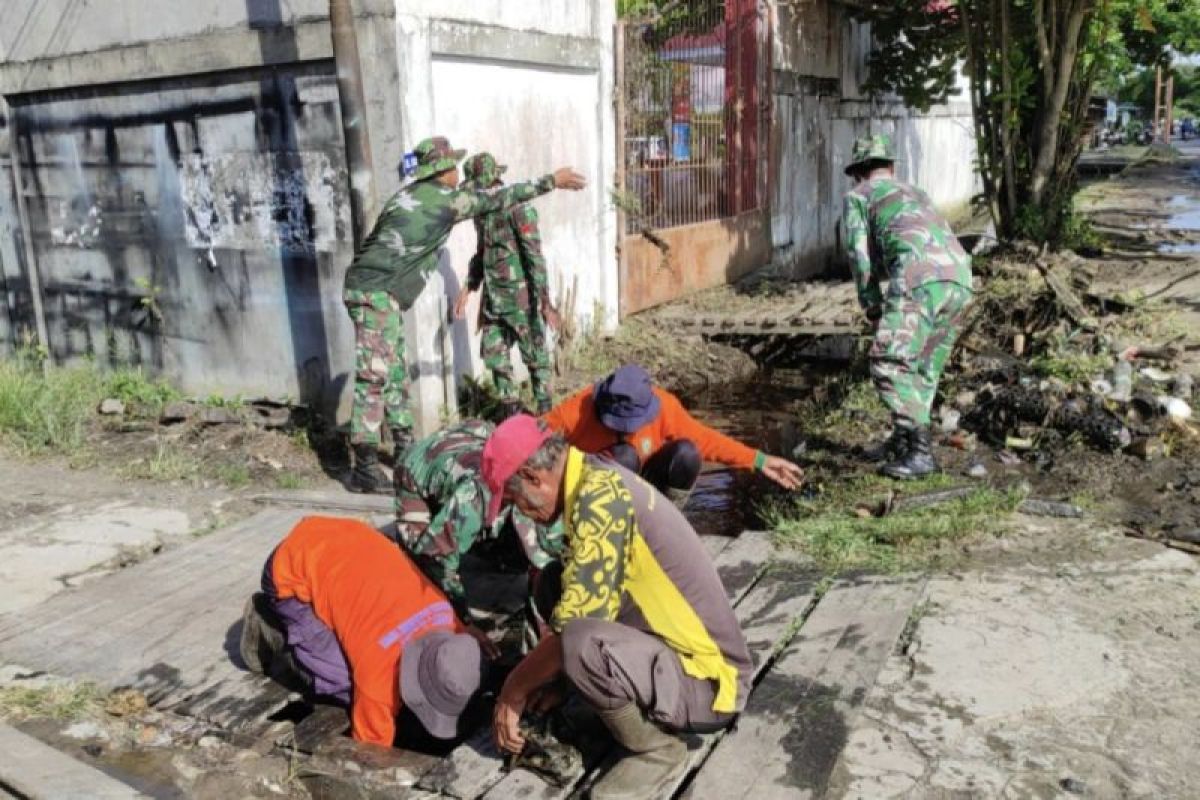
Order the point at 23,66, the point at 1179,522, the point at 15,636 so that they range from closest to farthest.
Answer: the point at 15,636 → the point at 1179,522 → the point at 23,66

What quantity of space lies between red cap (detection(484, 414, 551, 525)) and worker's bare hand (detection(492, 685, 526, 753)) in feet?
2.13

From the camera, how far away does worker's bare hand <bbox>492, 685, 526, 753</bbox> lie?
2.94 m

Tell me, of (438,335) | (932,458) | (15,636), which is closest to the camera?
(15,636)

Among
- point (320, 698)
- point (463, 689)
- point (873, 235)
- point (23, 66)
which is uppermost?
point (23, 66)

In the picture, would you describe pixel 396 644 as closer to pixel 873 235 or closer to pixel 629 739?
pixel 629 739

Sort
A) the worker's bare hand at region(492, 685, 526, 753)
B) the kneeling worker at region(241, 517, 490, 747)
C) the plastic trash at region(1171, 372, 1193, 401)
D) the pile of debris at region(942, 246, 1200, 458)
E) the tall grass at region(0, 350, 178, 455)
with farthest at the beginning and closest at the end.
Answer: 1. the tall grass at region(0, 350, 178, 455)
2. the plastic trash at region(1171, 372, 1193, 401)
3. the pile of debris at region(942, 246, 1200, 458)
4. the kneeling worker at region(241, 517, 490, 747)
5. the worker's bare hand at region(492, 685, 526, 753)

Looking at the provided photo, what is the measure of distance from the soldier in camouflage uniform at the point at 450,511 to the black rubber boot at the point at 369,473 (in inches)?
82.8

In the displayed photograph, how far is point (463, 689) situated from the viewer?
323 cm

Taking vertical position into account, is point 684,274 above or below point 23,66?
below

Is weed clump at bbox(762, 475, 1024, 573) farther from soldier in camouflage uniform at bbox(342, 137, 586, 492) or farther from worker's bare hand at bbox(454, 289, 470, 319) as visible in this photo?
worker's bare hand at bbox(454, 289, 470, 319)

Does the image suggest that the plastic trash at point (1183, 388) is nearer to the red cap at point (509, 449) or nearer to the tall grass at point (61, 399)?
the red cap at point (509, 449)

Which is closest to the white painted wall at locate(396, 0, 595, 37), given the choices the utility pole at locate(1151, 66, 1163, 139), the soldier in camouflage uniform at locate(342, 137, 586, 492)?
the soldier in camouflage uniform at locate(342, 137, 586, 492)

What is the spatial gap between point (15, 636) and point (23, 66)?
17.6 ft

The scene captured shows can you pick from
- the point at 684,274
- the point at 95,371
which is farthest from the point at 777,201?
the point at 95,371
